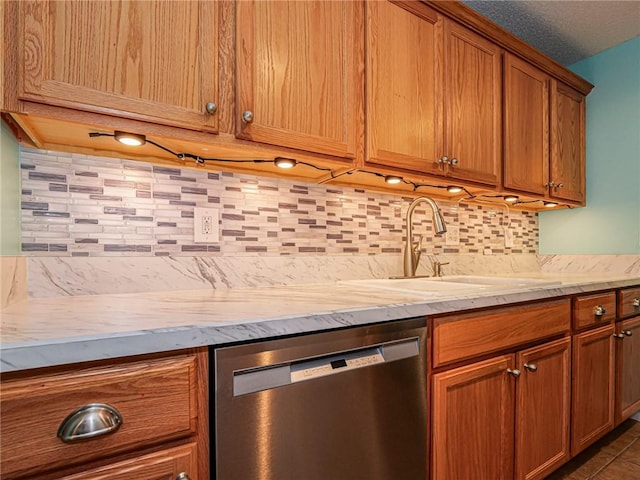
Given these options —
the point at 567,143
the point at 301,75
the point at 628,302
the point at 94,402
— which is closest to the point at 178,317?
the point at 94,402

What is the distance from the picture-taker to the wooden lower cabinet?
991mm

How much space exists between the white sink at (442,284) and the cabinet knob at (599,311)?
268mm

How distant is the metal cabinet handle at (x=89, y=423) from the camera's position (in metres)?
0.52

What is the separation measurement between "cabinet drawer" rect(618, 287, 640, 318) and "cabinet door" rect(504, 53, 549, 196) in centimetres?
63

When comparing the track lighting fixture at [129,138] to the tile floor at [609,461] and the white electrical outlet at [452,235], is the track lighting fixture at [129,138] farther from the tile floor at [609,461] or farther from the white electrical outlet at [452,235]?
the tile floor at [609,461]

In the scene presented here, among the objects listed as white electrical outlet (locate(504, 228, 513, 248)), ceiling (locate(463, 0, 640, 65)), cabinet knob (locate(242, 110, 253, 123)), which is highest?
ceiling (locate(463, 0, 640, 65))

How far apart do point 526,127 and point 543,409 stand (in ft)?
4.54

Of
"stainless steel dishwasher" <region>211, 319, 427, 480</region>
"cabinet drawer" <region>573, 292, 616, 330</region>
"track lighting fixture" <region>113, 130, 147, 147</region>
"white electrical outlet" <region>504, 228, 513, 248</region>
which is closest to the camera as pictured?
"stainless steel dishwasher" <region>211, 319, 427, 480</region>

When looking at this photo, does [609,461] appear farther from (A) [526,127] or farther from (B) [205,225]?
(B) [205,225]

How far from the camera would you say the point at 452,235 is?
195 cm

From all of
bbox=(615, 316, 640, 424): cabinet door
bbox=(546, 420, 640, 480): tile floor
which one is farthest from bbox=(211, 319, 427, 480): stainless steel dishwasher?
bbox=(615, 316, 640, 424): cabinet door

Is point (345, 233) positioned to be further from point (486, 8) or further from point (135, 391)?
point (486, 8)

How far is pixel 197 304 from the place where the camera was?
872mm

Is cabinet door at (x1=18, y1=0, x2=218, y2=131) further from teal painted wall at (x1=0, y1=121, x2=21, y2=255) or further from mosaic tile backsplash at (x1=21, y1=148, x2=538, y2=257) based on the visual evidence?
mosaic tile backsplash at (x1=21, y1=148, x2=538, y2=257)
